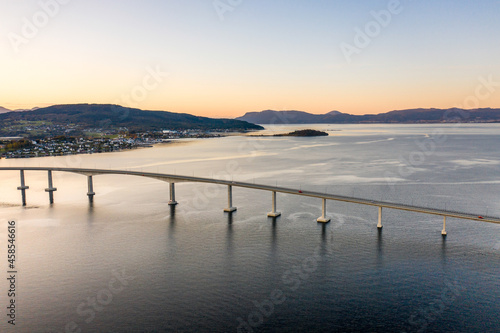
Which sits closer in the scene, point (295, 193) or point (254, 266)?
point (254, 266)

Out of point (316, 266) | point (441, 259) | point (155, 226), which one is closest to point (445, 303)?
point (441, 259)

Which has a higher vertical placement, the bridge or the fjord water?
the bridge

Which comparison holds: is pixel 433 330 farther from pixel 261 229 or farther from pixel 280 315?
pixel 261 229

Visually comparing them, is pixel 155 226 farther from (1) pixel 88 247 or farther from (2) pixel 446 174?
(2) pixel 446 174

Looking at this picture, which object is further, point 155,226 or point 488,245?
point 155,226

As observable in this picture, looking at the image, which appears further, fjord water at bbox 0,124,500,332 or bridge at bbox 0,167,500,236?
bridge at bbox 0,167,500,236

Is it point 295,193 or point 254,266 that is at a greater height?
point 295,193

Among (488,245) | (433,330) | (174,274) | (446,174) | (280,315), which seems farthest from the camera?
(446,174)

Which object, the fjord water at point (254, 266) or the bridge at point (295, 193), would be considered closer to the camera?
the fjord water at point (254, 266)

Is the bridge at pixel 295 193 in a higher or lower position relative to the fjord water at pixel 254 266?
higher

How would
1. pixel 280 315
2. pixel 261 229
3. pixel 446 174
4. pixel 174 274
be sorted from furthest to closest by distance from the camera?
pixel 446 174, pixel 261 229, pixel 174 274, pixel 280 315
